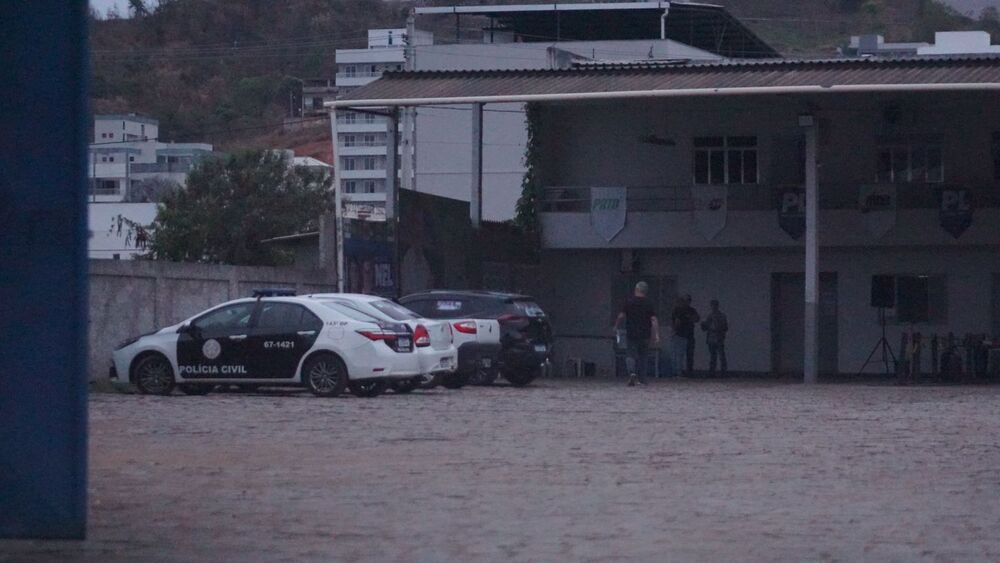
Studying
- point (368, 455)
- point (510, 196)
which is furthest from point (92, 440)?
point (510, 196)

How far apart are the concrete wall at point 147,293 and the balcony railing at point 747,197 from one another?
448 inches

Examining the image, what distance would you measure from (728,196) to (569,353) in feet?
18.9

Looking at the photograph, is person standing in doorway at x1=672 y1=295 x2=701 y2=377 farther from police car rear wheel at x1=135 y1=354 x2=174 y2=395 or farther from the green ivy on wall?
police car rear wheel at x1=135 y1=354 x2=174 y2=395

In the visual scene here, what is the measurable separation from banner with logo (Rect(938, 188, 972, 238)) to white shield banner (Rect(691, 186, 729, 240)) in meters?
5.11

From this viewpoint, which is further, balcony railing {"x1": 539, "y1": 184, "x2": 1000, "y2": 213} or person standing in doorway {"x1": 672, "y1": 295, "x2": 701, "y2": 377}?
balcony railing {"x1": 539, "y1": 184, "x2": 1000, "y2": 213}

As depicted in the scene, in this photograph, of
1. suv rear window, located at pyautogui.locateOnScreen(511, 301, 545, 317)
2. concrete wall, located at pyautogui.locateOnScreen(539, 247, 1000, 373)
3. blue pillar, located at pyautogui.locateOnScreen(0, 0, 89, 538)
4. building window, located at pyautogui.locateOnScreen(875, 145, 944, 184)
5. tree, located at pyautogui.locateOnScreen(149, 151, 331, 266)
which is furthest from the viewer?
tree, located at pyautogui.locateOnScreen(149, 151, 331, 266)

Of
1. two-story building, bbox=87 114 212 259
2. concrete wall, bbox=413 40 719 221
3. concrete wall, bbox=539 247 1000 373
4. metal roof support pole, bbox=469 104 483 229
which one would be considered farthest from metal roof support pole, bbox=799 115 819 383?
two-story building, bbox=87 114 212 259

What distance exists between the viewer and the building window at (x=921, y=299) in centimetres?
3631

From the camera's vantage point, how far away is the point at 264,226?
55.2 m

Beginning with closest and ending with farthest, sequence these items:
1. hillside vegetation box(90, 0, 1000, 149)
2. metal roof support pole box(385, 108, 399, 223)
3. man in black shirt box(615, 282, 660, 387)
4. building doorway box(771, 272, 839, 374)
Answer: man in black shirt box(615, 282, 660, 387) < metal roof support pole box(385, 108, 399, 223) < building doorway box(771, 272, 839, 374) < hillside vegetation box(90, 0, 1000, 149)

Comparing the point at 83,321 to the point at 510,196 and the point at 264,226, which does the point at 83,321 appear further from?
the point at 264,226

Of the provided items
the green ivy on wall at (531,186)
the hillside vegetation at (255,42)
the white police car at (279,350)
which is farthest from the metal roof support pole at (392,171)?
the hillside vegetation at (255,42)

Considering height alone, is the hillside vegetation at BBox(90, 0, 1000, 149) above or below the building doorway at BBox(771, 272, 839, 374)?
above

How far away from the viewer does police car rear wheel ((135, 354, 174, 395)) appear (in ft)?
71.4
